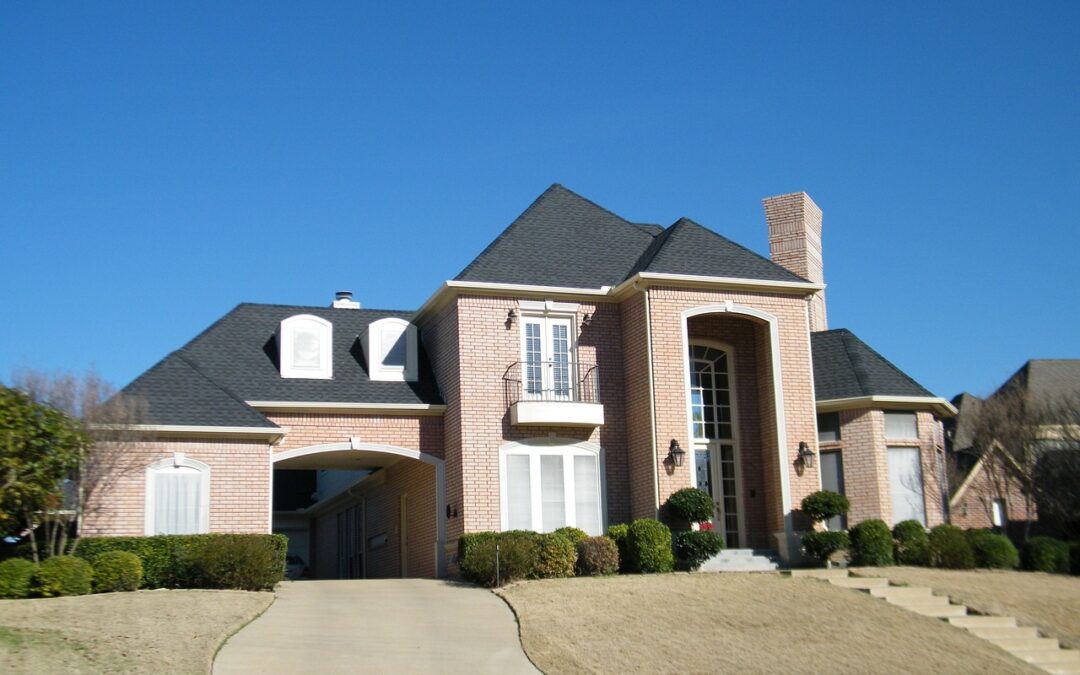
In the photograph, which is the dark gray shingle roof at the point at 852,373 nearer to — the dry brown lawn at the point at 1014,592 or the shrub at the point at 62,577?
the dry brown lawn at the point at 1014,592

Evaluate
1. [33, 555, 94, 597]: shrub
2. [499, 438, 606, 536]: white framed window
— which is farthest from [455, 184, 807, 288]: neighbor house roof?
[33, 555, 94, 597]: shrub

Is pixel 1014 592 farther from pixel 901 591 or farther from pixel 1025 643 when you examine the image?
pixel 1025 643

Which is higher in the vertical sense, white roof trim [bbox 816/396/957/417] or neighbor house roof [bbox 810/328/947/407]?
neighbor house roof [bbox 810/328/947/407]

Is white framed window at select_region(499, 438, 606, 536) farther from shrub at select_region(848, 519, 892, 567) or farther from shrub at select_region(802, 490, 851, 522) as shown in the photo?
shrub at select_region(848, 519, 892, 567)

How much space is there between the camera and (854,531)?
23.9 metres

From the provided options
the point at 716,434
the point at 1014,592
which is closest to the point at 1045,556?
the point at 1014,592

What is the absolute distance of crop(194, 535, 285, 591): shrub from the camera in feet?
66.8

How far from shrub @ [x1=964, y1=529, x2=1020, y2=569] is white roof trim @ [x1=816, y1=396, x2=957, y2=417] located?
12.3 ft

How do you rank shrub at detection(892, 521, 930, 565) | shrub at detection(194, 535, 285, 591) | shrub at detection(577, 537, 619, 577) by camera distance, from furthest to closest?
1. shrub at detection(892, 521, 930, 565)
2. shrub at detection(577, 537, 619, 577)
3. shrub at detection(194, 535, 285, 591)

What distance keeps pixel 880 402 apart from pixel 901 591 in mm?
7097

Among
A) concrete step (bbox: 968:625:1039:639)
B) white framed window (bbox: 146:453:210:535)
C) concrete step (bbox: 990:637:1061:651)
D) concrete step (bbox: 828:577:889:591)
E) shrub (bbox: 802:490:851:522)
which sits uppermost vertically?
white framed window (bbox: 146:453:210:535)

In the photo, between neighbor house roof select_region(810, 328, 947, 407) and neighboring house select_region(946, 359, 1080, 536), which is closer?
neighbor house roof select_region(810, 328, 947, 407)

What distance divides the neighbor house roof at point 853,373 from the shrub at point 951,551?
160 inches

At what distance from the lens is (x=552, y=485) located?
24.9m
